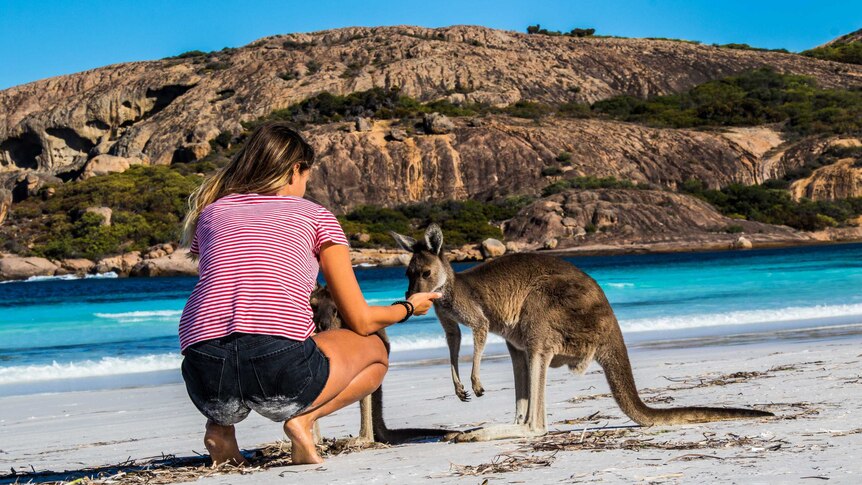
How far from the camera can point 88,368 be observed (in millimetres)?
12977

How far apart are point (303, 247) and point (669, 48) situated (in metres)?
94.5

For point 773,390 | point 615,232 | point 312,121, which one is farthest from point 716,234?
point 773,390

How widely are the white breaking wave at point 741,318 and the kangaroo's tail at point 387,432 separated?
1085cm

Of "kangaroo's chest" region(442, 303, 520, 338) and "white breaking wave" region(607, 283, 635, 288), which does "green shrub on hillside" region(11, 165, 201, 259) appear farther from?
"kangaroo's chest" region(442, 303, 520, 338)

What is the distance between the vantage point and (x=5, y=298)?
32938 mm

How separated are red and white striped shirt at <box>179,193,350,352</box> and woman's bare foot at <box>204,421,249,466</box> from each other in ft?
1.56

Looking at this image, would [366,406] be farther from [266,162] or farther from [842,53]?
[842,53]

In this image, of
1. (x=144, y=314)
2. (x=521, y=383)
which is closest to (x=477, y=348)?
(x=521, y=383)

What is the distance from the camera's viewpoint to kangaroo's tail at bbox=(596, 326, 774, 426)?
15.2 ft

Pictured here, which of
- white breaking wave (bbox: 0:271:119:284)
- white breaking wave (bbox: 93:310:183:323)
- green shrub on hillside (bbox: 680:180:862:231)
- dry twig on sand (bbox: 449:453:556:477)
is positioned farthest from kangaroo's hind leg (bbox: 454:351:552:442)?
green shrub on hillside (bbox: 680:180:862:231)

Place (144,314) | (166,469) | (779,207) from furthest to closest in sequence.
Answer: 1. (779,207)
2. (144,314)
3. (166,469)

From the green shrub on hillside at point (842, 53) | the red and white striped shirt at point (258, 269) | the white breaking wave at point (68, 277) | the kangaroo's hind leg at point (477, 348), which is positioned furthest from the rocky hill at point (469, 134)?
the red and white striped shirt at point (258, 269)

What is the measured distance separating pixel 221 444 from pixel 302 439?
14.9 inches

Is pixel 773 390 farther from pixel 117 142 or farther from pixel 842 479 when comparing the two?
pixel 117 142
